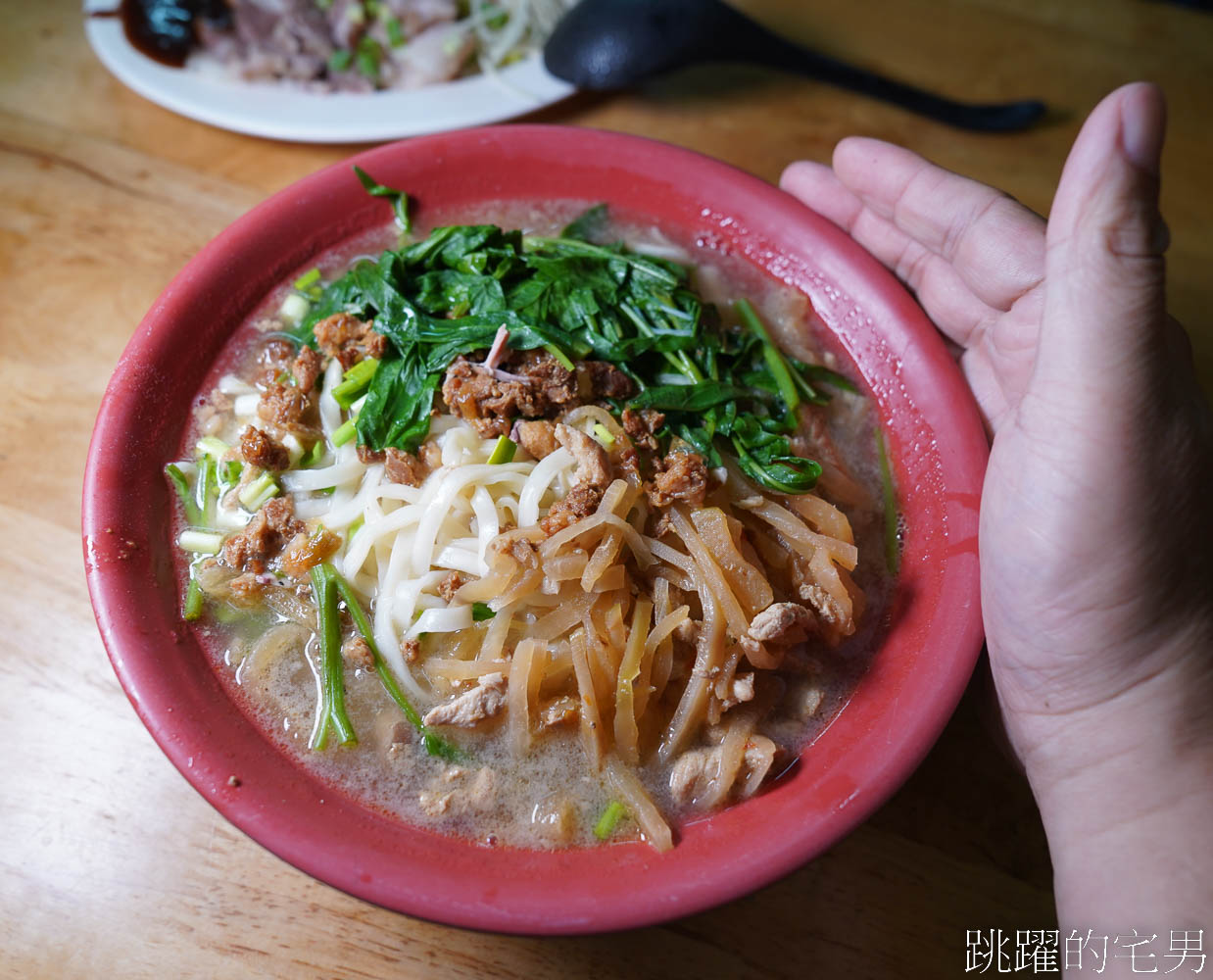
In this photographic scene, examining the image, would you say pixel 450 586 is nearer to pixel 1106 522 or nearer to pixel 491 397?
pixel 491 397

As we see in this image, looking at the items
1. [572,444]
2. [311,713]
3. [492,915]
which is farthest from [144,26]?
[492,915]

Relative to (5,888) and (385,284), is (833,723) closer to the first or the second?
(385,284)

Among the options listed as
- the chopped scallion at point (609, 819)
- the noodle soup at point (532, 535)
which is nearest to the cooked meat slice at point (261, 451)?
the noodle soup at point (532, 535)

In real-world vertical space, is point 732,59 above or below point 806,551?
above

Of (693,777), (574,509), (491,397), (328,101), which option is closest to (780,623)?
(693,777)

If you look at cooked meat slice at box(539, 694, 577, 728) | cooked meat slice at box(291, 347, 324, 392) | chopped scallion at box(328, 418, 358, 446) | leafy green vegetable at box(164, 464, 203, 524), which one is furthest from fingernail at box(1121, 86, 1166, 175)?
leafy green vegetable at box(164, 464, 203, 524)

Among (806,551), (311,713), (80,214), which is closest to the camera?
(311,713)

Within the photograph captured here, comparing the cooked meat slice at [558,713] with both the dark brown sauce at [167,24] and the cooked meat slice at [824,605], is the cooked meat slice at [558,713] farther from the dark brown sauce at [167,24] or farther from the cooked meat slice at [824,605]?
the dark brown sauce at [167,24]
